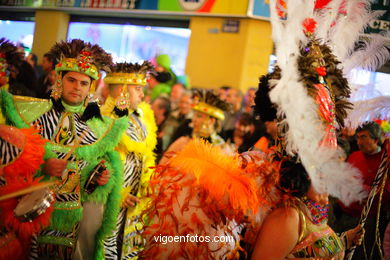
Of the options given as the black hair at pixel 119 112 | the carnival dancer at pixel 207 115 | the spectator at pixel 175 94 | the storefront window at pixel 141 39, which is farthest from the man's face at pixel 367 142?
the storefront window at pixel 141 39

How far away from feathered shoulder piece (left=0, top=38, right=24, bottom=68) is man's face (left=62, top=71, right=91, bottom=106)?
1233 millimetres

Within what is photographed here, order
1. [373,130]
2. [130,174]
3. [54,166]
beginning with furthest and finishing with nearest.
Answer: [373,130]
[130,174]
[54,166]

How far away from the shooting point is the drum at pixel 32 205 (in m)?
2.82

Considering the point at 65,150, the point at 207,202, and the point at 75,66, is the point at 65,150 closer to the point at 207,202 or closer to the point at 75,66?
the point at 75,66

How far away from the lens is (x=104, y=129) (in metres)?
3.64

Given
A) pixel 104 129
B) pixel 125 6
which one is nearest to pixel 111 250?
pixel 104 129

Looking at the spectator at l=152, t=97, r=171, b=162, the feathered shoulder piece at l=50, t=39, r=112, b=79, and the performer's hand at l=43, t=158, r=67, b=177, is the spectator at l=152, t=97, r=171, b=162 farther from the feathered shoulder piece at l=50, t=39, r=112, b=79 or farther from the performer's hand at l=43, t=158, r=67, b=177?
the performer's hand at l=43, t=158, r=67, b=177

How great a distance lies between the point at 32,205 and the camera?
2.83 metres

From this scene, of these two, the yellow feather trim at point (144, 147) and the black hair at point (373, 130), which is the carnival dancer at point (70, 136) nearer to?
the yellow feather trim at point (144, 147)

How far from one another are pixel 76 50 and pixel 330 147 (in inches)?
87.7

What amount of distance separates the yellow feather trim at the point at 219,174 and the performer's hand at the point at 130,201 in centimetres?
159

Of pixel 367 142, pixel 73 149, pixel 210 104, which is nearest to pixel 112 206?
pixel 73 149

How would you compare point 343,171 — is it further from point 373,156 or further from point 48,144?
point 373,156

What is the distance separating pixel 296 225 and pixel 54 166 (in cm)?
175
